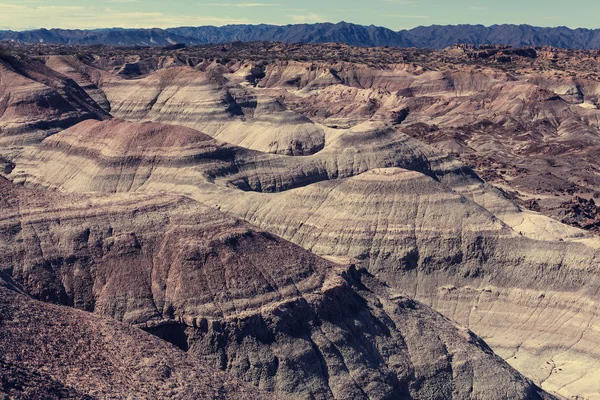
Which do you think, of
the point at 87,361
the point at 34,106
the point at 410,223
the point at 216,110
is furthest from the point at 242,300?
the point at 216,110

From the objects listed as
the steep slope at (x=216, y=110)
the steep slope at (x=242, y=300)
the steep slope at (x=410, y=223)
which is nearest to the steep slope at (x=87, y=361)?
the steep slope at (x=242, y=300)

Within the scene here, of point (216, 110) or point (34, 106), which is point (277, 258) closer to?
point (34, 106)

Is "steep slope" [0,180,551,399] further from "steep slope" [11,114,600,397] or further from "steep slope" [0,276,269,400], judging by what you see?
"steep slope" [11,114,600,397]

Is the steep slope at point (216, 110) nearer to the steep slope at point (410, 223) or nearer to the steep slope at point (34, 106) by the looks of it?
the steep slope at point (34, 106)

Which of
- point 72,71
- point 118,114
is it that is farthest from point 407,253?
point 72,71

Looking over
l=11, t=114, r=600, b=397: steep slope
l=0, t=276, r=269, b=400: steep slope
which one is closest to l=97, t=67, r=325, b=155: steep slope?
l=11, t=114, r=600, b=397: steep slope
